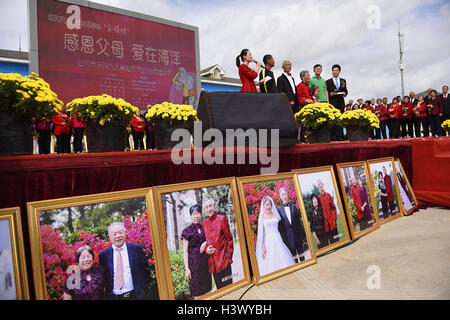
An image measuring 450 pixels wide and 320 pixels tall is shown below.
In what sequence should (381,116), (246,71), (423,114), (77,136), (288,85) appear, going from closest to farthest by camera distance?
(246,71) → (288,85) → (77,136) → (423,114) → (381,116)

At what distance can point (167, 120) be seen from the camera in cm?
192

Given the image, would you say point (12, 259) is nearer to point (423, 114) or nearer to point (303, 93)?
point (303, 93)

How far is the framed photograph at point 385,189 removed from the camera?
3.16 metres

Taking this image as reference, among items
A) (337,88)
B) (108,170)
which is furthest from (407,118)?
(108,170)

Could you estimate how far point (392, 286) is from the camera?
1.74 meters

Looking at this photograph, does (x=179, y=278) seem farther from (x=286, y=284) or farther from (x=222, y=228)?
(x=286, y=284)

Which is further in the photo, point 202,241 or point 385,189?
point 385,189

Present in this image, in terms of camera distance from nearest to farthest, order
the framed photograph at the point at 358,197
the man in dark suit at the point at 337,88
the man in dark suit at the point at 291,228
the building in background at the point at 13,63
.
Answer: the man in dark suit at the point at 291,228, the framed photograph at the point at 358,197, the man in dark suit at the point at 337,88, the building in background at the point at 13,63

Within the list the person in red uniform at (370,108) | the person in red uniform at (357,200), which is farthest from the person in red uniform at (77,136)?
the person in red uniform at (370,108)

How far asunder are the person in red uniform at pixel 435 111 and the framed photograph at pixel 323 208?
8637 mm

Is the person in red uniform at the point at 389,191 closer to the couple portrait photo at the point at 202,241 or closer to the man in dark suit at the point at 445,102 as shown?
the couple portrait photo at the point at 202,241

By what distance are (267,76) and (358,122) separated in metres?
1.60

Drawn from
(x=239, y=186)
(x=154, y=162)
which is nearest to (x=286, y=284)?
(x=239, y=186)

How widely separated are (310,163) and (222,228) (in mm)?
1218
